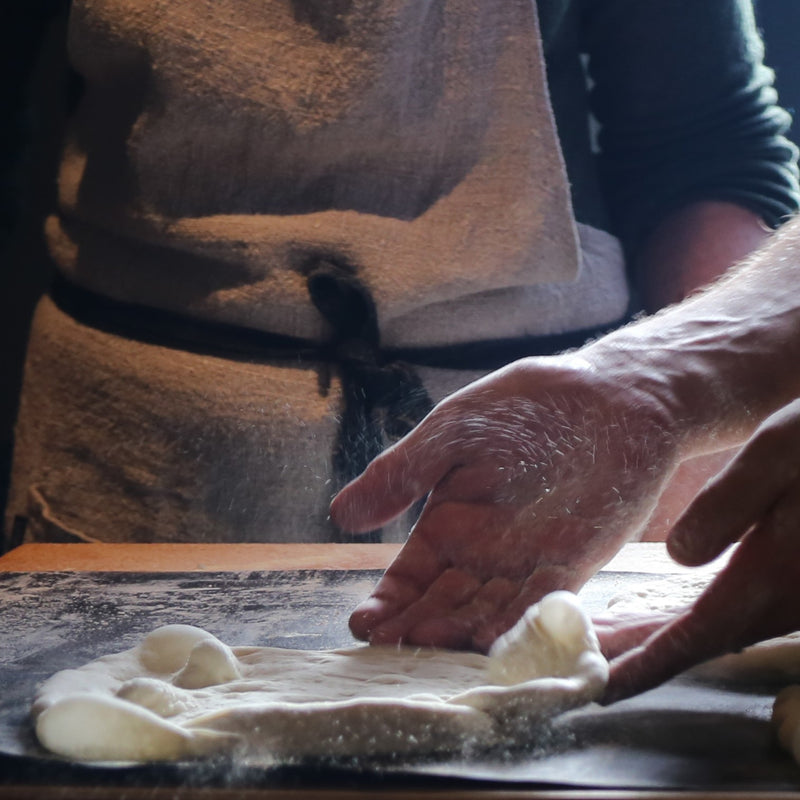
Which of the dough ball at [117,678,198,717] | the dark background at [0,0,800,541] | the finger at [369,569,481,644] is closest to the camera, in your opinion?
the dough ball at [117,678,198,717]

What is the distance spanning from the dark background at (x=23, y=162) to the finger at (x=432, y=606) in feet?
3.14

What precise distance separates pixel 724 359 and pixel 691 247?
0.63 metres

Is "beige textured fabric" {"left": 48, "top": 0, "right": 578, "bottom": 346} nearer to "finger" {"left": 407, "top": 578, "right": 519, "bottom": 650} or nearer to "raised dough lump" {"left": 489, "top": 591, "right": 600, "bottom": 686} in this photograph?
"finger" {"left": 407, "top": 578, "right": 519, "bottom": 650}

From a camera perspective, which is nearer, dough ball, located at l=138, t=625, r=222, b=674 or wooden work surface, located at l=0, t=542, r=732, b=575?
dough ball, located at l=138, t=625, r=222, b=674

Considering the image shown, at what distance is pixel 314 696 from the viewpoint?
2.13 feet

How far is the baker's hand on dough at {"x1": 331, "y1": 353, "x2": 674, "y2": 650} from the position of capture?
2.85 ft

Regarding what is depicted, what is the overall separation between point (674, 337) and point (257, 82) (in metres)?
0.66

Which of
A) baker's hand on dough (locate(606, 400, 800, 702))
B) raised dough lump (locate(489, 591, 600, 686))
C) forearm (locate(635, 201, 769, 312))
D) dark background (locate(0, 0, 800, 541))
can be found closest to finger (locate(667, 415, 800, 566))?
baker's hand on dough (locate(606, 400, 800, 702))

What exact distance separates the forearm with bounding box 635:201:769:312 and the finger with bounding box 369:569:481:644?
774 millimetres

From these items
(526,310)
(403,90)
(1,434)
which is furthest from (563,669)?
(1,434)

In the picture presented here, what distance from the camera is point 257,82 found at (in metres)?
1.21

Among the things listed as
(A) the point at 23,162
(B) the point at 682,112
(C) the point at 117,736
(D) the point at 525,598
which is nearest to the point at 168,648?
(C) the point at 117,736

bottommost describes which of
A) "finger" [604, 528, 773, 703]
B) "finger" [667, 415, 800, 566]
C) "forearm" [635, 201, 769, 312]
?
"finger" [604, 528, 773, 703]

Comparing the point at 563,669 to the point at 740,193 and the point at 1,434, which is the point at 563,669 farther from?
the point at 1,434
